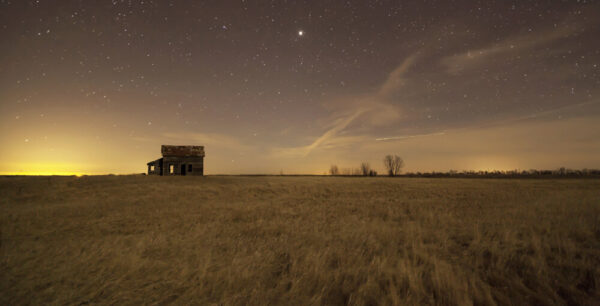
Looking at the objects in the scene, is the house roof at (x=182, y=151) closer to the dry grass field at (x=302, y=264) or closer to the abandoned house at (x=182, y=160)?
the abandoned house at (x=182, y=160)

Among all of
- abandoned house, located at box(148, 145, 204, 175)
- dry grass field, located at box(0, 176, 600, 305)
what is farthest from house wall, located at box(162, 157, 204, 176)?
dry grass field, located at box(0, 176, 600, 305)

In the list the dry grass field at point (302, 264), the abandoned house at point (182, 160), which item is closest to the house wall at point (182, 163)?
the abandoned house at point (182, 160)

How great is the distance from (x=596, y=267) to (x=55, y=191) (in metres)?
25.2

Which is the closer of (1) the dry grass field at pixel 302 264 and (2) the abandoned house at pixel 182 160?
(1) the dry grass field at pixel 302 264

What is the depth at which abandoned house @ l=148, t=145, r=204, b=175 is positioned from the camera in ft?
125

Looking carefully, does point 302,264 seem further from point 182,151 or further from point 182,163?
point 182,151

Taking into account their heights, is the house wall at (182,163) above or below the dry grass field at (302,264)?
above

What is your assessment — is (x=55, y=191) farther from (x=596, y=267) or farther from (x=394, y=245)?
(x=596, y=267)

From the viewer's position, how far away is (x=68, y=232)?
7574 millimetres

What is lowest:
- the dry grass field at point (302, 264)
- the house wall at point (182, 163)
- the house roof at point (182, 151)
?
the dry grass field at point (302, 264)

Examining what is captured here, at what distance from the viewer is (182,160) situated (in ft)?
127

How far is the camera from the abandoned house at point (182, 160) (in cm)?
3797

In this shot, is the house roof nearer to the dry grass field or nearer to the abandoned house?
the abandoned house

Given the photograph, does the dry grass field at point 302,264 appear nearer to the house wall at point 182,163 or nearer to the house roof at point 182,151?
the house wall at point 182,163
